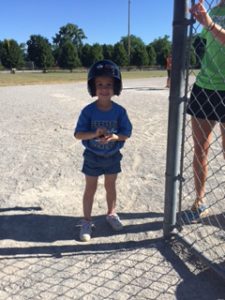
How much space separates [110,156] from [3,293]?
118cm

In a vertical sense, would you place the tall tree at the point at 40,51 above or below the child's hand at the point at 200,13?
above

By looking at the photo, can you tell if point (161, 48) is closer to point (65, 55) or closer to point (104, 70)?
point (65, 55)

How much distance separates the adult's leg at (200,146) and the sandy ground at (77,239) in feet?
1.38

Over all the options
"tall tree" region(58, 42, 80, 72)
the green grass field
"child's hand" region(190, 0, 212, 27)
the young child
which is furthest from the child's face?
"tall tree" region(58, 42, 80, 72)

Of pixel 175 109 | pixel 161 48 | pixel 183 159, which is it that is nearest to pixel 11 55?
pixel 161 48

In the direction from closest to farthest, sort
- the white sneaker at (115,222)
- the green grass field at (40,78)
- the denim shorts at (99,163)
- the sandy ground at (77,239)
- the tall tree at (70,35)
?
the sandy ground at (77,239)
the denim shorts at (99,163)
the white sneaker at (115,222)
the green grass field at (40,78)
the tall tree at (70,35)

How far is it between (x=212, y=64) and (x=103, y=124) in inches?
34.4

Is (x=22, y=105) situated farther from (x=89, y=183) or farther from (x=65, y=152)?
(x=89, y=183)

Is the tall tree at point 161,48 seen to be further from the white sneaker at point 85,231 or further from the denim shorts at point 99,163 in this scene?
the white sneaker at point 85,231

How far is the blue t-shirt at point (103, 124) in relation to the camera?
9.32 feet

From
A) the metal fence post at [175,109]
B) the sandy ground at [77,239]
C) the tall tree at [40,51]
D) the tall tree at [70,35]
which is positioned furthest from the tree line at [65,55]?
the metal fence post at [175,109]

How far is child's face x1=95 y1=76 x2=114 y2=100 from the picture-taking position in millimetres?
2809

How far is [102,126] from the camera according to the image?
2852mm

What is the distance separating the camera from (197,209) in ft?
10.4
